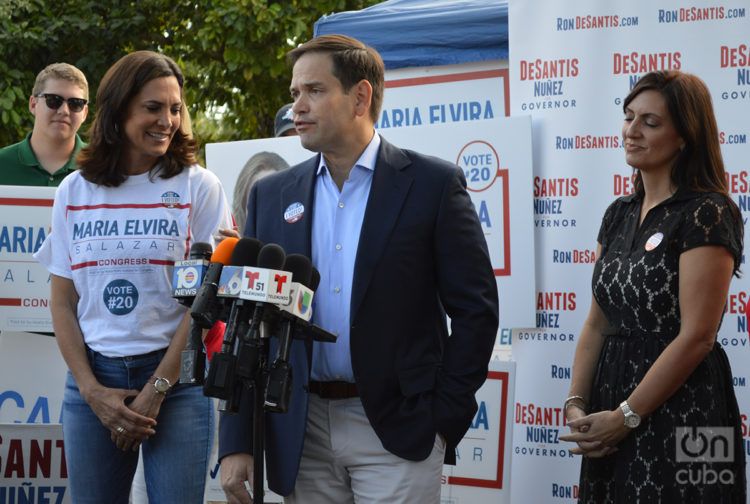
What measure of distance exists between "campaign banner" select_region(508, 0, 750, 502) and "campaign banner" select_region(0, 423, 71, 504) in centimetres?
215

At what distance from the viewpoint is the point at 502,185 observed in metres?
5.17

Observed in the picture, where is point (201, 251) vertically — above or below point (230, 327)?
above

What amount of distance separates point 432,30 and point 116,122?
208 centimetres

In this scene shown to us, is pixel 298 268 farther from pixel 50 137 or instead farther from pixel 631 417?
pixel 50 137

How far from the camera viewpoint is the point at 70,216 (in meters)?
3.96

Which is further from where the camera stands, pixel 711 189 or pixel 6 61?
pixel 6 61

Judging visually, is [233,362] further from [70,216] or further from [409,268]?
[70,216]

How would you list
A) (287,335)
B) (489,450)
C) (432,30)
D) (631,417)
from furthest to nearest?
(432,30) → (489,450) → (631,417) → (287,335)

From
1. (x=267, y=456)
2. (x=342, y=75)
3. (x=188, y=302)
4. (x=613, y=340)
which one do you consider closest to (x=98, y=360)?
(x=267, y=456)

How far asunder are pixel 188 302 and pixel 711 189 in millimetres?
1935

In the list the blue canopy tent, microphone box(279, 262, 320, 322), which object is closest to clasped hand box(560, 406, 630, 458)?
microphone box(279, 262, 320, 322)

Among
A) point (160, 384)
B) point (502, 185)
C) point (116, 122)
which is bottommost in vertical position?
point (160, 384)

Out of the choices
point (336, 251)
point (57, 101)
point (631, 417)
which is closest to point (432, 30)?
point (57, 101)

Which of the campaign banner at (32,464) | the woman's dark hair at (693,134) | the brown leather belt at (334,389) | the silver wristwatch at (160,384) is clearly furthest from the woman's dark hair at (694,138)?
the campaign banner at (32,464)
